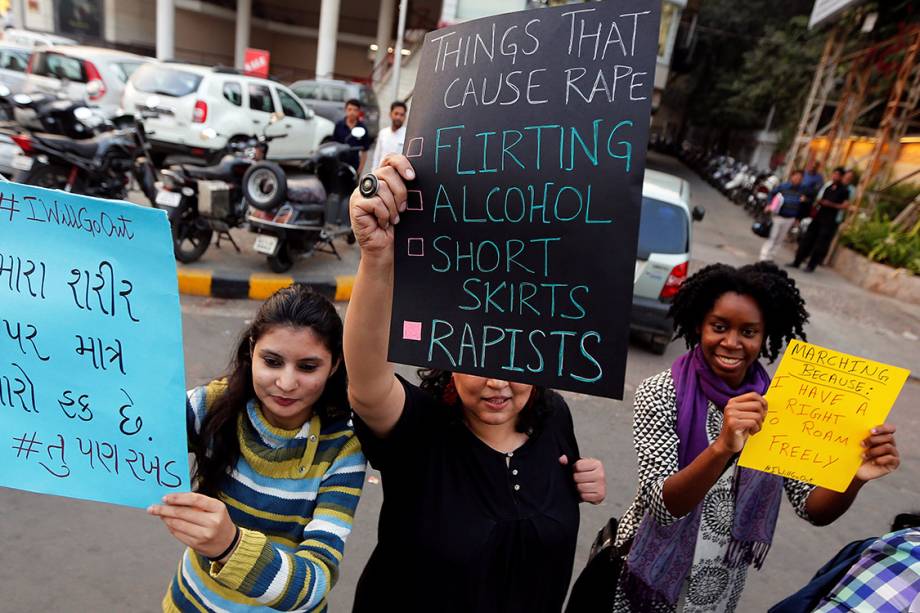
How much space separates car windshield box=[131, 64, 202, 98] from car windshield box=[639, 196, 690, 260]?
8.47 meters

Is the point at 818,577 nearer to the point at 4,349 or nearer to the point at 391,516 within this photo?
the point at 391,516

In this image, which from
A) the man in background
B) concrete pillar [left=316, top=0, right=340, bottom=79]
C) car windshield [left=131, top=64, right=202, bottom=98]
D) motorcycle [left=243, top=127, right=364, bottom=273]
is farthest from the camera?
concrete pillar [left=316, top=0, right=340, bottom=79]

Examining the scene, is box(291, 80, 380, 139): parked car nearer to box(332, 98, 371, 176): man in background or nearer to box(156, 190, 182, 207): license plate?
box(332, 98, 371, 176): man in background

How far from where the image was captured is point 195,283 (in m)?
5.80

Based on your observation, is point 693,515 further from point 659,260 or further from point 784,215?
point 784,215

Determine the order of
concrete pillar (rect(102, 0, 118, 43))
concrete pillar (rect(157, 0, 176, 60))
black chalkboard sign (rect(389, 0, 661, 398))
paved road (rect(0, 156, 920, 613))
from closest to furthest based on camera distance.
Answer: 1. black chalkboard sign (rect(389, 0, 661, 398))
2. paved road (rect(0, 156, 920, 613))
3. concrete pillar (rect(157, 0, 176, 60))
4. concrete pillar (rect(102, 0, 118, 43))

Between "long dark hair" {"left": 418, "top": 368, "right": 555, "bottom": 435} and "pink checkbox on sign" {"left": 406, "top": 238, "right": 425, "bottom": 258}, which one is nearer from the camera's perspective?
"pink checkbox on sign" {"left": 406, "top": 238, "right": 425, "bottom": 258}

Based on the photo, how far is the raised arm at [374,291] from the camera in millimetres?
1274

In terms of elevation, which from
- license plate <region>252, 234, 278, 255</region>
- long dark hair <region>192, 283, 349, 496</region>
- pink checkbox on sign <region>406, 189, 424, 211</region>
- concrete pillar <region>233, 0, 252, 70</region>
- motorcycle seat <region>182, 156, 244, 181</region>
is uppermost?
concrete pillar <region>233, 0, 252, 70</region>

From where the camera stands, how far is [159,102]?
33.7 ft

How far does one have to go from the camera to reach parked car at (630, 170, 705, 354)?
5.92 m

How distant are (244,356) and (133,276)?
57 cm

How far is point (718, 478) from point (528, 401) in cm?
59

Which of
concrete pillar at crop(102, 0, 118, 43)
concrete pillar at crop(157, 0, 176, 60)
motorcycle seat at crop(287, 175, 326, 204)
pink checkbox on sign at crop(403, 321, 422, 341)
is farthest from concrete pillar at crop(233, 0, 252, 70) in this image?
pink checkbox on sign at crop(403, 321, 422, 341)
